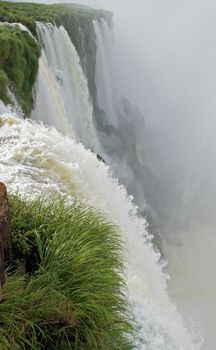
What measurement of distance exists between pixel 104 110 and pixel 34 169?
23.0 meters

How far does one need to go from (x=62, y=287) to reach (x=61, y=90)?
1539 centimetres

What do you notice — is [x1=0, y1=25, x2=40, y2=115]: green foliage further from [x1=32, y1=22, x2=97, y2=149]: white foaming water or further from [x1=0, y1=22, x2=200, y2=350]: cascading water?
[x1=0, y1=22, x2=200, y2=350]: cascading water

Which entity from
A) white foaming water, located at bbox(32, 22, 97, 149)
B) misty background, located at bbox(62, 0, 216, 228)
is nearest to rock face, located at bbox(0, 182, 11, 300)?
white foaming water, located at bbox(32, 22, 97, 149)

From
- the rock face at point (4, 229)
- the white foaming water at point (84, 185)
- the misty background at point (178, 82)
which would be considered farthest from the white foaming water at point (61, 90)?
the misty background at point (178, 82)

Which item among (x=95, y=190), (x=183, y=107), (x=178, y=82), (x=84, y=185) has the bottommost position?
(x=84, y=185)

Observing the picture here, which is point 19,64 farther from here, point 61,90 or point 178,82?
point 178,82

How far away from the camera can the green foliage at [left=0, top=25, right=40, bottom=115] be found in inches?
563

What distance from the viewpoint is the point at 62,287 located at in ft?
14.8

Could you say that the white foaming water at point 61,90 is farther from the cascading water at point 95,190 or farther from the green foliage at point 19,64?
the cascading water at point 95,190

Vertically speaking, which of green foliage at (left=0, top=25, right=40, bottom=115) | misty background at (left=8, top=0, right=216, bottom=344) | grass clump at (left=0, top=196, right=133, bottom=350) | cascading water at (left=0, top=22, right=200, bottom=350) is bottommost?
grass clump at (left=0, top=196, right=133, bottom=350)

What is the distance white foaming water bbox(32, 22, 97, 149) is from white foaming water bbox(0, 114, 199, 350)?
5674 millimetres

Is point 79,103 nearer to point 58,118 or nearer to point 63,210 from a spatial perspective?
point 58,118

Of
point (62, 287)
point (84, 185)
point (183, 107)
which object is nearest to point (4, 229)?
point (62, 287)

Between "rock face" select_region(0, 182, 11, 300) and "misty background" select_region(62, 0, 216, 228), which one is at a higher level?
"misty background" select_region(62, 0, 216, 228)
